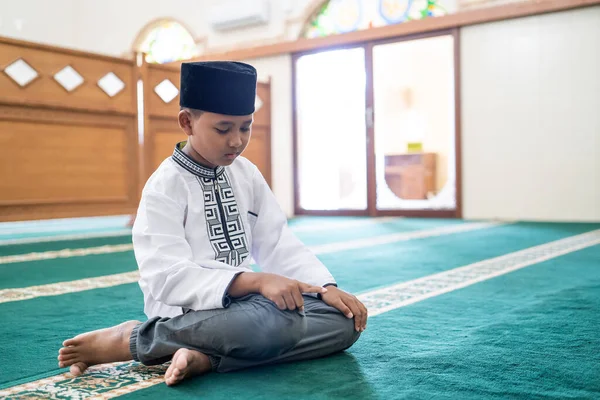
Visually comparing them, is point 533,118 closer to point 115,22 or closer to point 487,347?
point 487,347

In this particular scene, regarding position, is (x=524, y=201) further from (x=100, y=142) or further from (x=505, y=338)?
(x=505, y=338)

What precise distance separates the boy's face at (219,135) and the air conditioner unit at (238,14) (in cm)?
578

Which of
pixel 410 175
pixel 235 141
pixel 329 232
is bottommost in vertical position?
pixel 329 232

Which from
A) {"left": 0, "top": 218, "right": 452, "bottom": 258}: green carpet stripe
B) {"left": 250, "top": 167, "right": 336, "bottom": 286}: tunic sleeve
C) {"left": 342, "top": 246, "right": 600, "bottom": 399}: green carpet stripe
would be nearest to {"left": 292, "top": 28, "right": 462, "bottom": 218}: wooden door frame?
{"left": 0, "top": 218, "right": 452, "bottom": 258}: green carpet stripe

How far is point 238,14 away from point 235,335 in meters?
6.22

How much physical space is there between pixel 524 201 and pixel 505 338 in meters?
4.44

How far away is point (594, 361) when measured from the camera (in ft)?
4.50

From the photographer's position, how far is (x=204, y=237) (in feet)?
4.70

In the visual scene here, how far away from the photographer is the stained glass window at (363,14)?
6.20 metres

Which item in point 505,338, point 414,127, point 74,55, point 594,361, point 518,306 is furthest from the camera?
point 414,127

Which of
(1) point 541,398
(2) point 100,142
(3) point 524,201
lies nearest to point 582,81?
(3) point 524,201

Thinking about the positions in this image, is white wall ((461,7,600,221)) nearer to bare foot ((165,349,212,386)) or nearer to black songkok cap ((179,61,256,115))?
black songkok cap ((179,61,256,115))

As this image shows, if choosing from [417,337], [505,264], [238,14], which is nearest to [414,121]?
[238,14]

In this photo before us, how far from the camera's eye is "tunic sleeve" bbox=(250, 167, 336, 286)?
1.54 metres
